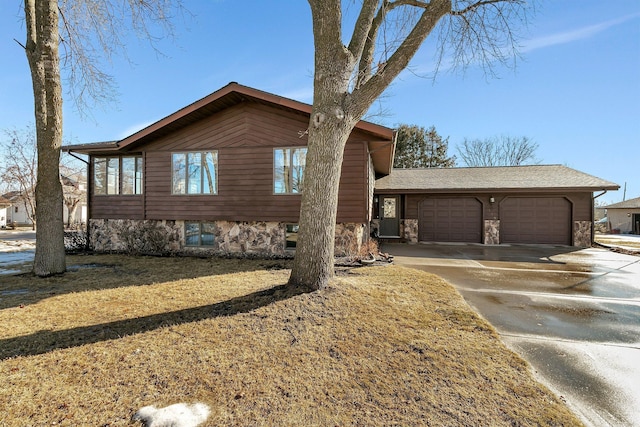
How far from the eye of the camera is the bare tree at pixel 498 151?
30.1 meters

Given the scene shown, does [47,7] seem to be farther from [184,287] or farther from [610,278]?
[610,278]

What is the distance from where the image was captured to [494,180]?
13.0 m

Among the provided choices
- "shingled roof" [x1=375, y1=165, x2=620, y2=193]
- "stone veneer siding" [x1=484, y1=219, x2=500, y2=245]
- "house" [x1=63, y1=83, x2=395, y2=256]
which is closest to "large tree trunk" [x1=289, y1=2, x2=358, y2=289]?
"house" [x1=63, y1=83, x2=395, y2=256]

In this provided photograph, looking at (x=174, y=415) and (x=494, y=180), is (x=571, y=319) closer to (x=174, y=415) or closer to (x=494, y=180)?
(x=174, y=415)

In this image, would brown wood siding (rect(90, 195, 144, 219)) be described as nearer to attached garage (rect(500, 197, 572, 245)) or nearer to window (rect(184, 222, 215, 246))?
window (rect(184, 222, 215, 246))

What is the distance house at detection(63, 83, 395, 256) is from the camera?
799 cm

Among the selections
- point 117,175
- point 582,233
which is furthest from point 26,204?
point 582,233

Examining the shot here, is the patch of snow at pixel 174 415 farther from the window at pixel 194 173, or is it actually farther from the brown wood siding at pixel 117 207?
the brown wood siding at pixel 117 207

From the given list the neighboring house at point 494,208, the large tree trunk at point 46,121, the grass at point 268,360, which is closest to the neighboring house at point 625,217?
the neighboring house at point 494,208

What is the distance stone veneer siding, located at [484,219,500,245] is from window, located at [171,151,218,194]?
1124 cm

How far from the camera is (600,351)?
2986 millimetres

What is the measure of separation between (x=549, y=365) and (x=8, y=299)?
24.1 feet

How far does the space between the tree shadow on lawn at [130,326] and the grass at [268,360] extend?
2cm

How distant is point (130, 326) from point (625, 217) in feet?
126
